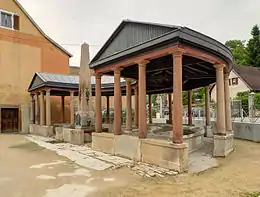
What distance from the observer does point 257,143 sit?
42.7 ft

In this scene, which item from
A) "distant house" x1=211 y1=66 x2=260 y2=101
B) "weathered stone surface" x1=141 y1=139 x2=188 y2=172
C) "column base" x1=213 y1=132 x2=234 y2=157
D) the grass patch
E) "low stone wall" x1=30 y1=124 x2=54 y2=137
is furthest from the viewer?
"distant house" x1=211 y1=66 x2=260 y2=101

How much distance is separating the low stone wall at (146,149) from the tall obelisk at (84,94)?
3.29m

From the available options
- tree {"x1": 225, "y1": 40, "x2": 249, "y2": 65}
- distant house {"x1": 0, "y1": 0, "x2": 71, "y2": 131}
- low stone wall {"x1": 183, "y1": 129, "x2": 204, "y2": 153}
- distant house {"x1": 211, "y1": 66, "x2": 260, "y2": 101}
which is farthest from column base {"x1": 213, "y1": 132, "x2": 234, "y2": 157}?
tree {"x1": 225, "y1": 40, "x2": 249, "y2": 65}

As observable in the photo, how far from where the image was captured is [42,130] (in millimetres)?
18891

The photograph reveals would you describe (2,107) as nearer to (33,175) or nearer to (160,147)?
(33,175)

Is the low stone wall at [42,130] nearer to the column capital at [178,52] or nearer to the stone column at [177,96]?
the stone column at [177,96]

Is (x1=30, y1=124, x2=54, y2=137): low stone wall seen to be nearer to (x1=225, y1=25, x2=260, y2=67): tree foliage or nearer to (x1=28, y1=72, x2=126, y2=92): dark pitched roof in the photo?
(x1=28, y1=72, x2=126, y2=92): dark pitched roof

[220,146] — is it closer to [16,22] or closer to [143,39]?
[143,39]

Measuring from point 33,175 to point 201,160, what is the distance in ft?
17.6

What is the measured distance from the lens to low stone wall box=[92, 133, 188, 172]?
24.0ft

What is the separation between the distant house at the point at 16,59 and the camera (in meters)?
21.7

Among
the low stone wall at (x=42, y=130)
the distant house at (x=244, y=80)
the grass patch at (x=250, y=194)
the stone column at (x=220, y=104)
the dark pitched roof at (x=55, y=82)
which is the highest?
the distant house at (x=244, y=80)

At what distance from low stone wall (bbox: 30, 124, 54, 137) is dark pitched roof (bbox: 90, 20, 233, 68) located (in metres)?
8.43

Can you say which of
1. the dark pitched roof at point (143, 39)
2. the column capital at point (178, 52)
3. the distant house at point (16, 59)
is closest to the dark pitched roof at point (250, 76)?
the distant house at point (16, 59)
